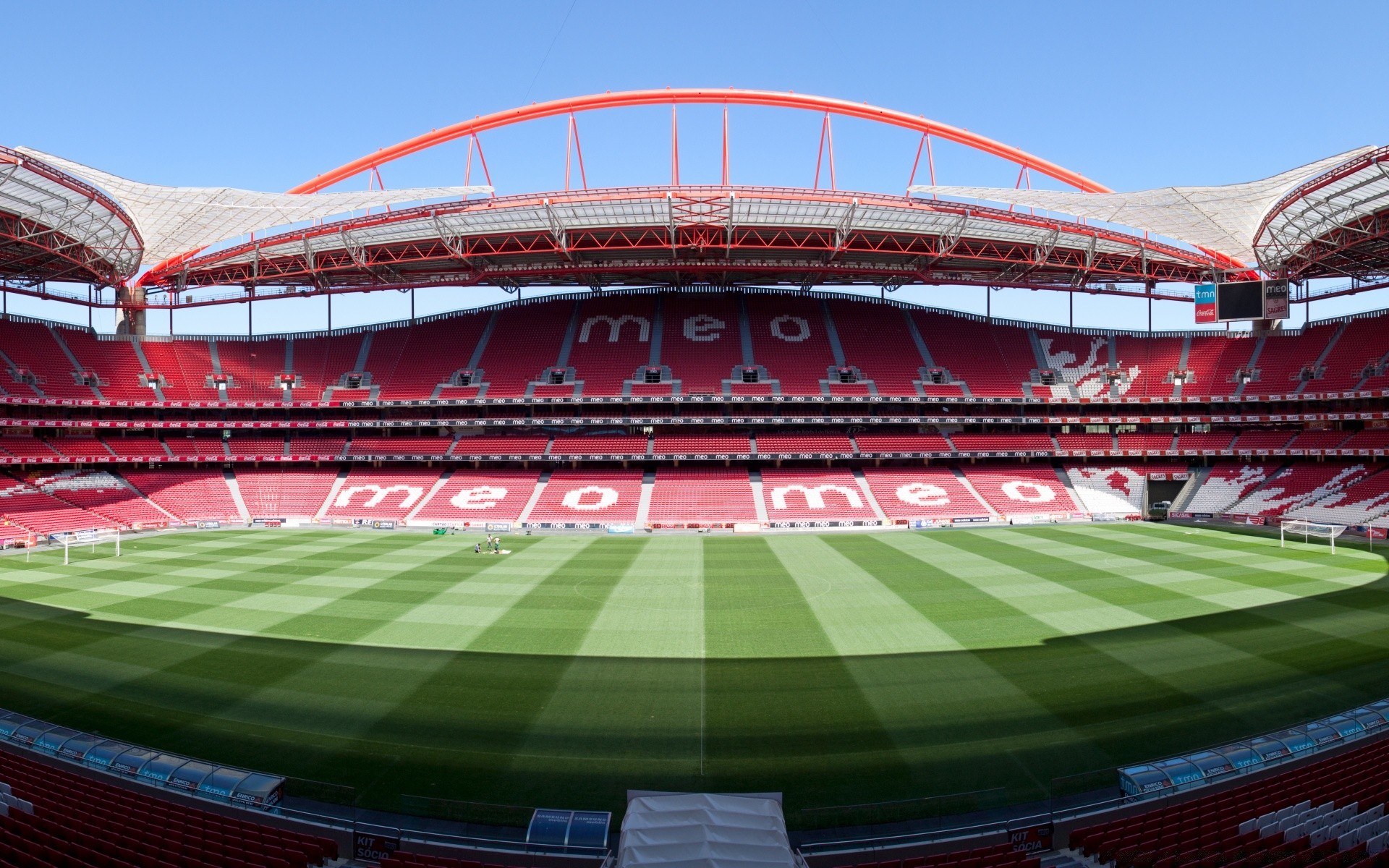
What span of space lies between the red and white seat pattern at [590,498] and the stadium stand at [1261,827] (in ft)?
105

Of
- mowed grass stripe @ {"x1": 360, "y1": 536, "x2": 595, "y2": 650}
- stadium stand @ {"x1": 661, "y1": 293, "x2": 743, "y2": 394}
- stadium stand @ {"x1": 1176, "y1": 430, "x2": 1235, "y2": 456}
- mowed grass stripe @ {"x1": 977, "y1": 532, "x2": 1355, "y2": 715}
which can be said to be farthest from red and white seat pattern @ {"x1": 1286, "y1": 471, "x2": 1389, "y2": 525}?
mowed grass stripe @ {"x1": 360, "y1": 536, "x2": 595, "y2": 650}

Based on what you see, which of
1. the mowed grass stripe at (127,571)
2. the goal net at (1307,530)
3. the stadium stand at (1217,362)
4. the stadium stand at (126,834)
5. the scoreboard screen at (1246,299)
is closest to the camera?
the stadium stand at (126,834)

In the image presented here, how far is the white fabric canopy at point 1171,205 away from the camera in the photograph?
107ft

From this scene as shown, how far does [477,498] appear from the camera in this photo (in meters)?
42.6

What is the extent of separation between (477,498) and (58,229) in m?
24.2

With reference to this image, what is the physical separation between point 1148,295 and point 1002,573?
33560 mm

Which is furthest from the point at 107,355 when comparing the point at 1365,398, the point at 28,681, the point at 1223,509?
the point at 1365,398

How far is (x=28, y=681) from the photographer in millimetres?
15172

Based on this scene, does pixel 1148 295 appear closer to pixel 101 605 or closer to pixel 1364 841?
pixel 1364 841

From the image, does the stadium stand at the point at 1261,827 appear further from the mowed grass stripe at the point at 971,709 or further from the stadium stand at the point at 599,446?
the stadium stand at the point at 599,446

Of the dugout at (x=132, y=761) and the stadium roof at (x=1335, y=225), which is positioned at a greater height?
the stadium roof at (x=1335, y=225)

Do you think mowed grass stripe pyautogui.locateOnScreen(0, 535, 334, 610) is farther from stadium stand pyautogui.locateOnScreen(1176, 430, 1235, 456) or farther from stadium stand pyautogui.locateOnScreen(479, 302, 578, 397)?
stadium stand pyautogui.locateOnScreen(1176, 430, 1235, 456)

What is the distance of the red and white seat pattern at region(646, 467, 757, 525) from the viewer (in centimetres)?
A: 3988

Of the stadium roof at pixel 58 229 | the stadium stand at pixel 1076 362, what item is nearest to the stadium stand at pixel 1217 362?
the stadium stand at pixel 1076 362
